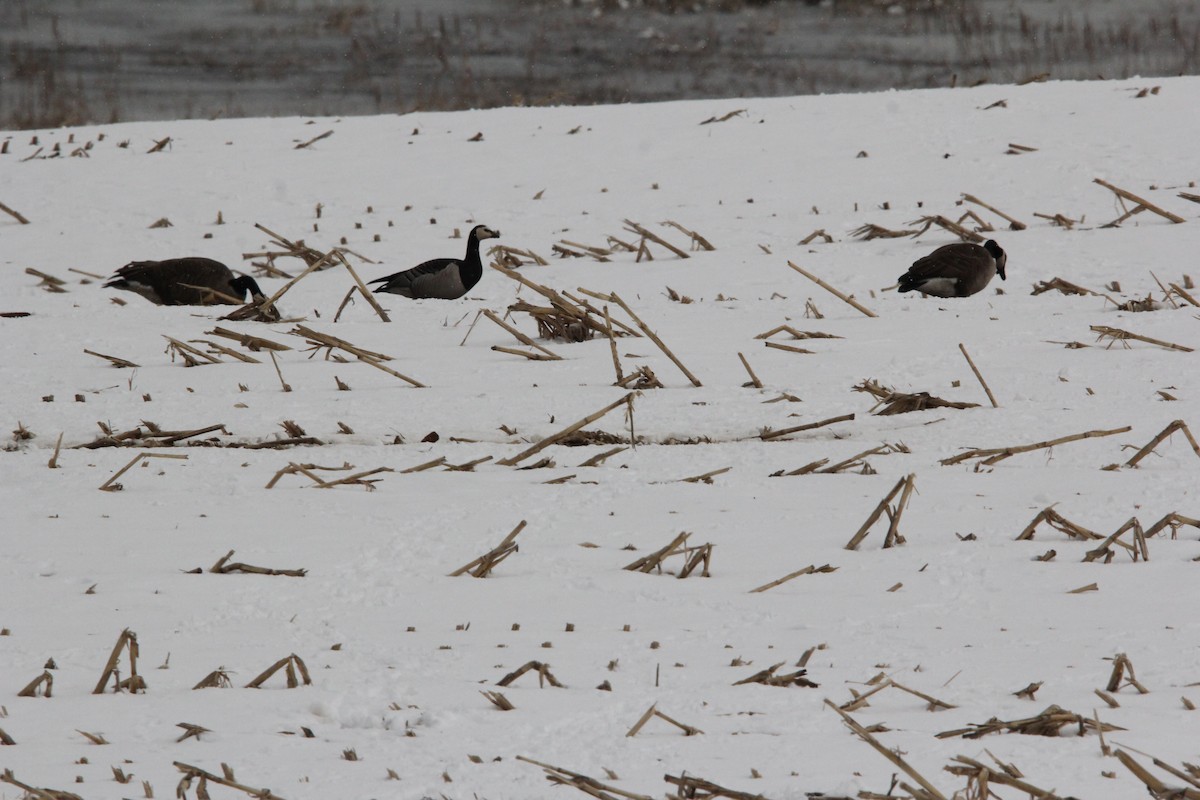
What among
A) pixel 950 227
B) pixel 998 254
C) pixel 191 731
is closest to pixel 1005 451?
pixel 191 731

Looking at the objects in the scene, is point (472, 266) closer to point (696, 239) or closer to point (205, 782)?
point (696, 239)

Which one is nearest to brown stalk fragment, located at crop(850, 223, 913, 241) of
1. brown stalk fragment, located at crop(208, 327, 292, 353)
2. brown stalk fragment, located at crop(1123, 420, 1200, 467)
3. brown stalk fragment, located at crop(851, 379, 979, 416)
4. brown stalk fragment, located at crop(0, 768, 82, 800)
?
brown stalk fragment, located at crop(851, 379, 979, 416)

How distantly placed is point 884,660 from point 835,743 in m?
0.75

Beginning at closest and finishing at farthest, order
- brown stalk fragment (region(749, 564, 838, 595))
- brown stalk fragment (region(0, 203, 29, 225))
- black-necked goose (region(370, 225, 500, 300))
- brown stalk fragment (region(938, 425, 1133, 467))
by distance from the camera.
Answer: brown stalk fragment (region(749, 564, 838, 595))
brown stalk fragment (region(938, 425, 1133, 467))
black-necked goose (region(370, 225, 500, 300))
brown stalk fragment (region(0, 203, 29, 225))

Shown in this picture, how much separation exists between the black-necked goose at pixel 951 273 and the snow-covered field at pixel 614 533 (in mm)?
262

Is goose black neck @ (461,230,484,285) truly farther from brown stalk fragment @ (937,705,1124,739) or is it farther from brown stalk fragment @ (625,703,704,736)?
brown stalk fragment @ (937,705,1124,739)

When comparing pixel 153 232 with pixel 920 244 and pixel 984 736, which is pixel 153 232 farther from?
pixel 984 736

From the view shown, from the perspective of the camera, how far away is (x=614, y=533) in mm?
5926

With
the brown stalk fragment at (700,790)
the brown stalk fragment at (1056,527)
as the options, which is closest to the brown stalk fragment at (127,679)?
the brown stalk fragment at (700,790)

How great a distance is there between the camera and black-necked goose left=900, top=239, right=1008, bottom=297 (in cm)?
1162

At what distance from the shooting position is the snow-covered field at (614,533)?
147 inches

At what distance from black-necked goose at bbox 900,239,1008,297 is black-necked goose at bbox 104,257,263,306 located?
6022 millimetres

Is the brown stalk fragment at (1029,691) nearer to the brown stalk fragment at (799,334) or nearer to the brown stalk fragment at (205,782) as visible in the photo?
the brown stalk fragment at (205,782)

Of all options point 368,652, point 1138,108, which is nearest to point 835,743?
point 368,652
